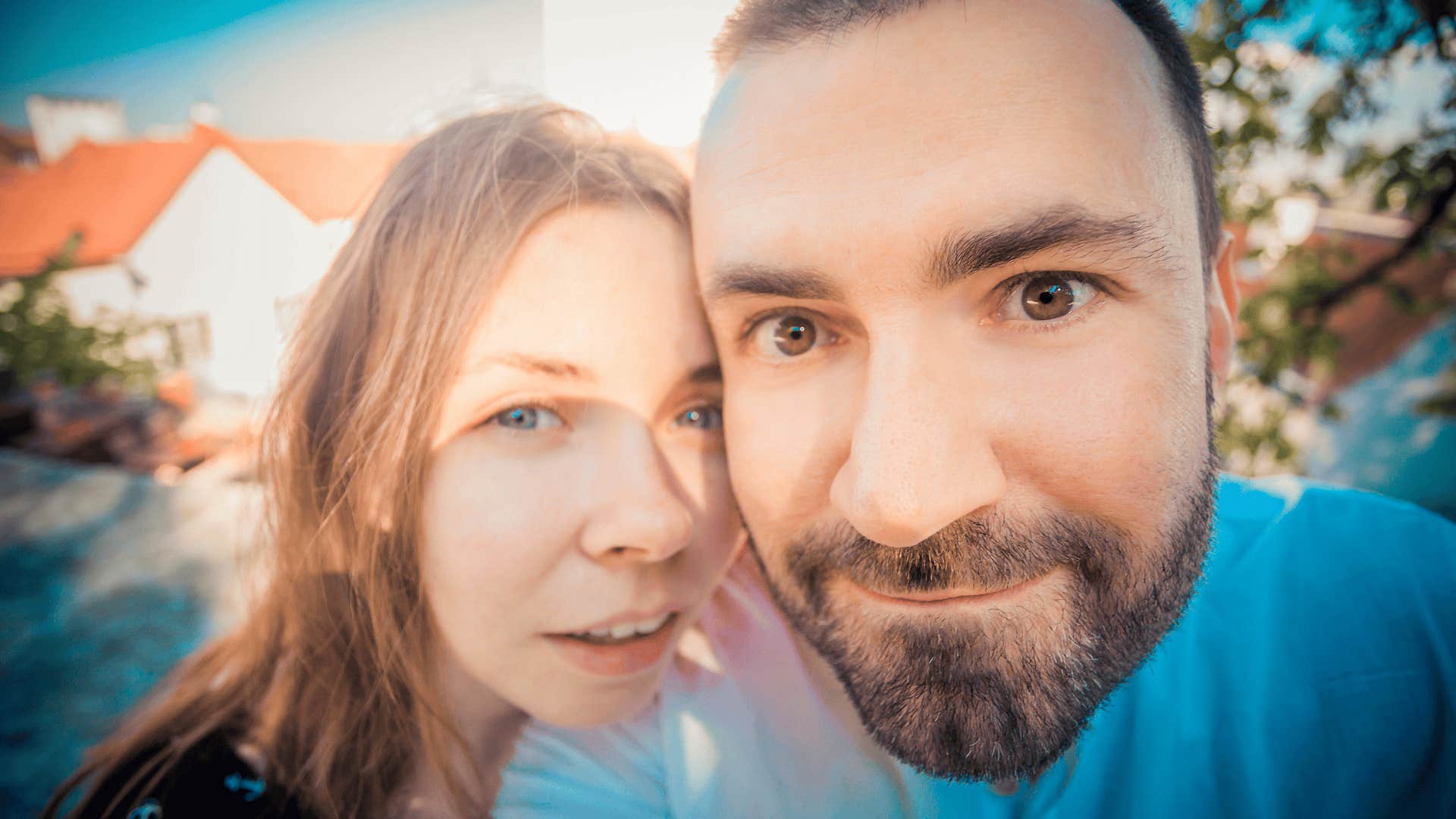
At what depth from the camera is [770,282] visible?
1062mm

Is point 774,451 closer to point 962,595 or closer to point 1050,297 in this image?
point 962,595

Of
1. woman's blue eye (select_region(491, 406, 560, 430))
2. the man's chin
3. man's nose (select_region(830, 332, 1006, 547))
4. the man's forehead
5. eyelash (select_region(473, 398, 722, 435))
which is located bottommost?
the man's chin

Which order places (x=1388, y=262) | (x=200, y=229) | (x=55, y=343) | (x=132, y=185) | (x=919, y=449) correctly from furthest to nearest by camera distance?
(x=55, y=343) < (x=1388, y=262) < (x=132, y=185) < (x=200, y=229) < (x=919, y=449)

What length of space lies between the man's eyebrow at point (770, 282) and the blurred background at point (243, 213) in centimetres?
45

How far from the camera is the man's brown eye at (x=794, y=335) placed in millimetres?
1170

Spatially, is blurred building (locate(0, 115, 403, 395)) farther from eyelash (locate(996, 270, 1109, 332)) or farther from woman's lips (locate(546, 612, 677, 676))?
eyelash (locate(996, 270, 1109, 332))

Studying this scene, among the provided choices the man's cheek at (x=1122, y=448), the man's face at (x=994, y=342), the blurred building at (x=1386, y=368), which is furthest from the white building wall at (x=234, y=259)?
the blurred building at (x=1386, y=368)

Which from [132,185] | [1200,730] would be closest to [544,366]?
[1200,730]

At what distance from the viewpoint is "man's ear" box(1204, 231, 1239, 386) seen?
4.01 ft

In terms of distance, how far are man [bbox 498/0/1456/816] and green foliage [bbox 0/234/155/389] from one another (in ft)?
9.34

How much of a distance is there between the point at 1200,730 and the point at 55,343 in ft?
14.3

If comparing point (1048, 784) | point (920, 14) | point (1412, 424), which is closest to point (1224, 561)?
point (1048, 784)

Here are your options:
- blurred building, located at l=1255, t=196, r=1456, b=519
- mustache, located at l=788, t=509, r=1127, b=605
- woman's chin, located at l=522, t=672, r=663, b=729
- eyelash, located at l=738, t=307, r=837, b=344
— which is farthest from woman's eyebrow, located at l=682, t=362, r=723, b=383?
blurred building, located at l=1255, t=196, r=1456, b=519

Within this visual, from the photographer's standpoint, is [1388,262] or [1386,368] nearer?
[1388,262]
